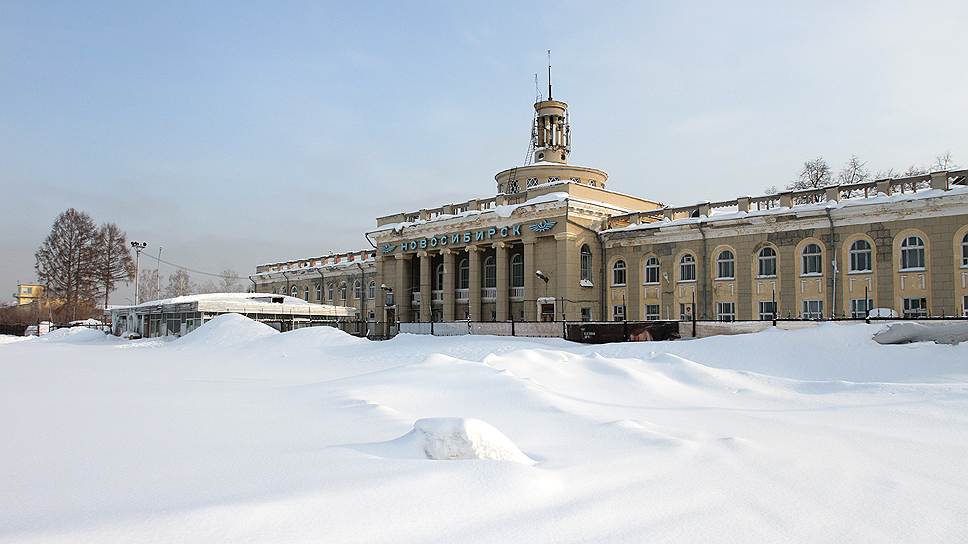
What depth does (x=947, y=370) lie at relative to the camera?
58.5 feet

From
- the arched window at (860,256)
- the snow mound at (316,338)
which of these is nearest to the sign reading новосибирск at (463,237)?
the snow mound at (316,338)

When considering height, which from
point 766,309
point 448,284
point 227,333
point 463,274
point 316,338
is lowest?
point 316,338

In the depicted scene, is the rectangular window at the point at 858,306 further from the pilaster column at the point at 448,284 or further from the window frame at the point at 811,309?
the pilaster column at the point at 448,284

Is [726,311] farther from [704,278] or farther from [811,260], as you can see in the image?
[811,260]

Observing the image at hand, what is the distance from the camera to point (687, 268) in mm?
38875

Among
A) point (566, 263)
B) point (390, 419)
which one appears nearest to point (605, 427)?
point (390, 419)

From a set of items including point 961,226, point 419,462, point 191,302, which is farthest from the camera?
point 191,302

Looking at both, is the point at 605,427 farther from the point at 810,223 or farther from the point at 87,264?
the point at 87,264

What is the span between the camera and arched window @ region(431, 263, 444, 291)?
5188 cm

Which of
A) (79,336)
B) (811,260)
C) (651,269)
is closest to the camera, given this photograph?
(811,260)

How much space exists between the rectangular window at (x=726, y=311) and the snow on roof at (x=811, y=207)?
15.5 ft

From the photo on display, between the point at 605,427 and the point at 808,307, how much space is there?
27904mm

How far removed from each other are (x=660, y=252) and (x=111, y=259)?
62.0 m

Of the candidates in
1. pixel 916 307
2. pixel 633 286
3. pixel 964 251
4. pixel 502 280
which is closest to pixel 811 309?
pixel 916 307
